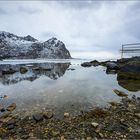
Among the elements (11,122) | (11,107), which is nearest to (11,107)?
(11,107)

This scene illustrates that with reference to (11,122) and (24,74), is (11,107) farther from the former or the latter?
(24,74)

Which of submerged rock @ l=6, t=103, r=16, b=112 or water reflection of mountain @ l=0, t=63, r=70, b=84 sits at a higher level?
water reflection of mountain @ l=0, t=63, r=70, b=84

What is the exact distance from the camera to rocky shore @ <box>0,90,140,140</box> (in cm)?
666

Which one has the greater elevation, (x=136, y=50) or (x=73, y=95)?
(x=136, y=50)

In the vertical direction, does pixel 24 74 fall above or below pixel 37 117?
above

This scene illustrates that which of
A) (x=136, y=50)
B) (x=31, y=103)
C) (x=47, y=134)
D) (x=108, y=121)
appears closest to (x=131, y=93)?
(x=108, y=121)

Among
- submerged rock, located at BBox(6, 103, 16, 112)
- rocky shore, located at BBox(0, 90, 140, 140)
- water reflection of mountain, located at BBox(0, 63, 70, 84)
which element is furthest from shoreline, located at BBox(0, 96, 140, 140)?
water reflection of mountain, located at BBox(0, 63, 70, 84)

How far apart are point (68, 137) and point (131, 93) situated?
791 cm

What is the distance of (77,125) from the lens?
7441mm

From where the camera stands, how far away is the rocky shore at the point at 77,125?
6.66 m

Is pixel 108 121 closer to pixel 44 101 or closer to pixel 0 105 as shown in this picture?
pixel 44 101

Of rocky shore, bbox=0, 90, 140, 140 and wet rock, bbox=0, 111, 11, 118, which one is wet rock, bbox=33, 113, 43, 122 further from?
wet rock, bbox=0, 111, 11, 118

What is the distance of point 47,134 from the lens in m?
6.79

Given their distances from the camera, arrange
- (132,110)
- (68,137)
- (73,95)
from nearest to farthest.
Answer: (68,137)
(132,110)
(73,95)
